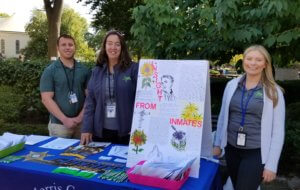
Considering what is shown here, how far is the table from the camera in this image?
2.51m

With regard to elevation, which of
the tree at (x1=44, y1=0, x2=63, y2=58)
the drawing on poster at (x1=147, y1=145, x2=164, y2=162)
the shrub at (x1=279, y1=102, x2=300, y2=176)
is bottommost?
the shrub at (x1=279, y1=102, x2=300, y2=176)

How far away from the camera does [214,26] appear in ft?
14.0

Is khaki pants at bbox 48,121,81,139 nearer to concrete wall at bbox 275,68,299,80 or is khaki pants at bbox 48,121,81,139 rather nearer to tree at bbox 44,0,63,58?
tree at bbox 44,0,63,58

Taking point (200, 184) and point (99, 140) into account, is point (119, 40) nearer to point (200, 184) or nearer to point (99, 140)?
point (99, 140)

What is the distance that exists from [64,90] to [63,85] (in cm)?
5

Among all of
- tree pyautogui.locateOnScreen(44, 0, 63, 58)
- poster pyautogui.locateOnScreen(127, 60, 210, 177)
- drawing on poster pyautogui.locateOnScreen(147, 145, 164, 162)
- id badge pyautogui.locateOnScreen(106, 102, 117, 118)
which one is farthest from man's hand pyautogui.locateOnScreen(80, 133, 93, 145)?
tree pyautogui.locateOnScreen(44, 0, 63, 58)

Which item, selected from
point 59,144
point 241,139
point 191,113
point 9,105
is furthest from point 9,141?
point 9,105

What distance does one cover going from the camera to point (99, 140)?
139 inches

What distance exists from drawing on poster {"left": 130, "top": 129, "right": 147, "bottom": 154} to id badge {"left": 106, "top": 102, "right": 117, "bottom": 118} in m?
0.65

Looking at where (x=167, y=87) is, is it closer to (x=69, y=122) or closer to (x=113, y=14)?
(x=69, y=122)

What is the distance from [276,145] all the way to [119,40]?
1.60 m

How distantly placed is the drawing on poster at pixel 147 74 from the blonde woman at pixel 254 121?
65 centimetres

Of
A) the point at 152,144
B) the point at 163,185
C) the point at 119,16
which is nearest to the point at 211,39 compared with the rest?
the point at 152,144

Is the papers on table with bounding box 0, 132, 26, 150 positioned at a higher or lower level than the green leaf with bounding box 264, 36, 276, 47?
lower
